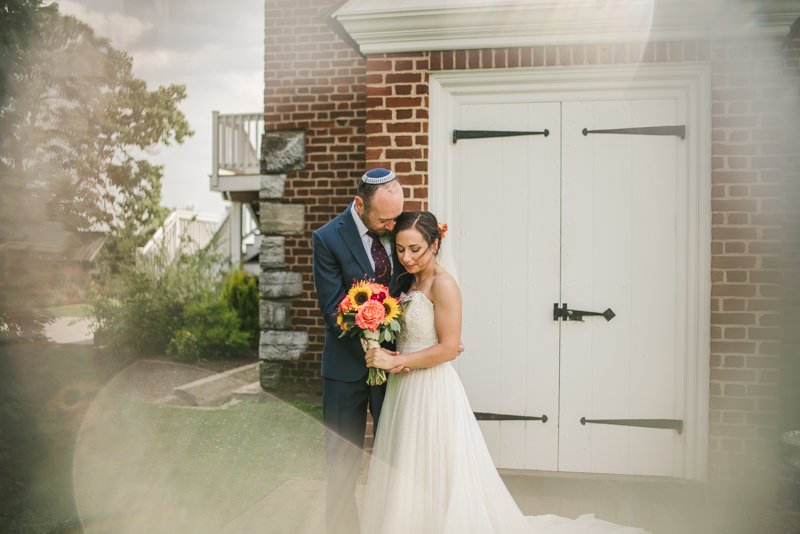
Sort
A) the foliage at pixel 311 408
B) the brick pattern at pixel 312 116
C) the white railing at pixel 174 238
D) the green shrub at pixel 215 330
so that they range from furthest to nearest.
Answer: the white railing at pixel 174 238, the green shrub at pixel 215 330, the brick pattern at pixel 312 116, the foliage at pixel 311 408

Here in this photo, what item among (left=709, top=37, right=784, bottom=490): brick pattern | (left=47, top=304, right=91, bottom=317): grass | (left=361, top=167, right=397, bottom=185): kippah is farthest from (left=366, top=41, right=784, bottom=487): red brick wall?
(left=47, top=304, right=91, bottom=317): grass

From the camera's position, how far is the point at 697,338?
145 inches

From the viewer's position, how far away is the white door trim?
3.64 meters

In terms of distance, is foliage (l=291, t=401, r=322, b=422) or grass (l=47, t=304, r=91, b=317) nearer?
grass (l=47, t=304, r=91, b=317)

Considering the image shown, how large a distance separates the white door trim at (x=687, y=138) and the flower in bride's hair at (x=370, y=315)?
5.05 feet

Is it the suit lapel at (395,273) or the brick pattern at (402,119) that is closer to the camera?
the suit lapel at (395,273)

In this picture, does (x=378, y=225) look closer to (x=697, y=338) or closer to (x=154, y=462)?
(x=697, y=338)

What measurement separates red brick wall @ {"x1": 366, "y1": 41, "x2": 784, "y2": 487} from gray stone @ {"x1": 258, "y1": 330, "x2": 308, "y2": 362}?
404cm

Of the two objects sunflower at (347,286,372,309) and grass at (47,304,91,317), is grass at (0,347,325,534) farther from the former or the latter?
sunflower at (347,286,372,309)

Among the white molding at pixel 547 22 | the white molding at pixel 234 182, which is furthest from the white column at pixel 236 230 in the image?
the white molding at pixel 547 22

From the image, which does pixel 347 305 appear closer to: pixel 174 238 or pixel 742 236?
pixel 742 236

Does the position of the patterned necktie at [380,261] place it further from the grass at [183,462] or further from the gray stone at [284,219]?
the gray stone at [284,219]

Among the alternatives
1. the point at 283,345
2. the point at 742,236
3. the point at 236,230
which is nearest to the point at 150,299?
the point at 283,345

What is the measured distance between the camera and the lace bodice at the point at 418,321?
2.71 metres
